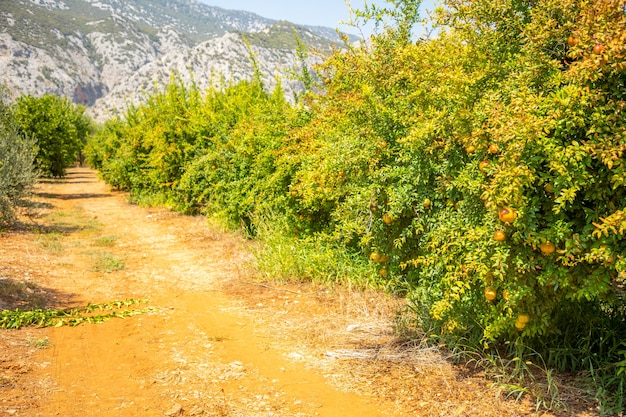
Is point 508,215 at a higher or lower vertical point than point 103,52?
lower

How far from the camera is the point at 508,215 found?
3.17 m

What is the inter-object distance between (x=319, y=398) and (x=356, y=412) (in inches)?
13.8

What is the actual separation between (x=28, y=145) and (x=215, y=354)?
11.9 metres

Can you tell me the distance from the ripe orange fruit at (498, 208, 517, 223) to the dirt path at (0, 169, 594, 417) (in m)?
1.46

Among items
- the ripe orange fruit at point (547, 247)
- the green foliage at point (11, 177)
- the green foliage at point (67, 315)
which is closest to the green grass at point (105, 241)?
the green foliage at point (11, 177)

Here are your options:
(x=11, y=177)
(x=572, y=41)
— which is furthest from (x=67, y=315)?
(x=11, y=177)

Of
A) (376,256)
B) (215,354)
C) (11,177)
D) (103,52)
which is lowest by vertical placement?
(215,354)

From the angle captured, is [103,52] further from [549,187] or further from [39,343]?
[549,187]

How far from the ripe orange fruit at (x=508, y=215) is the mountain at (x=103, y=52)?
80.4 meters

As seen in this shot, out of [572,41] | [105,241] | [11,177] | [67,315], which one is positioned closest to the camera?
[572,41]

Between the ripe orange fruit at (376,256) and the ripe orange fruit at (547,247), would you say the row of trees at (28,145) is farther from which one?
the ripe orange fruit at (547,247)

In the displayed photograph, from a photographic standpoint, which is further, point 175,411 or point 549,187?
point 175,411

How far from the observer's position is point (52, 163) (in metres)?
23.1

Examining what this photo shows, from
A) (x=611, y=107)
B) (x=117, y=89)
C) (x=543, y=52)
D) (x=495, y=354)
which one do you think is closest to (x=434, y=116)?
(x=543, y=52)
